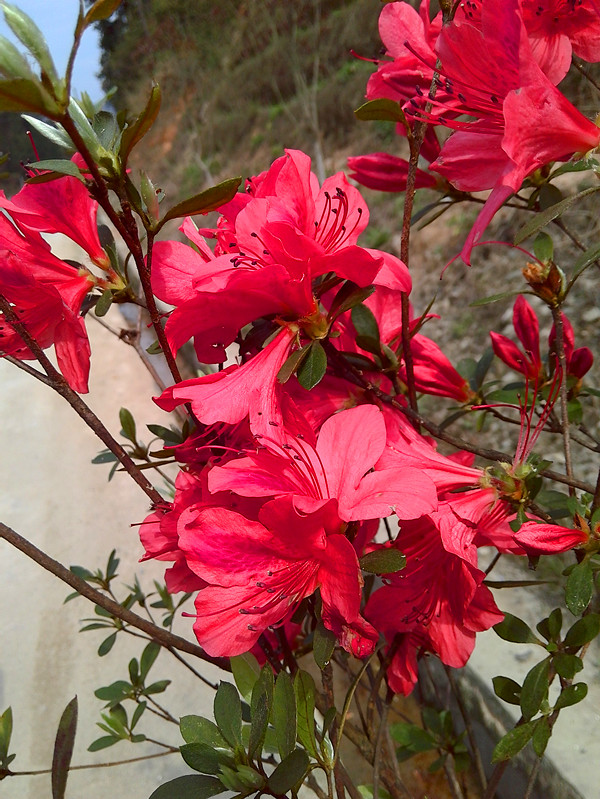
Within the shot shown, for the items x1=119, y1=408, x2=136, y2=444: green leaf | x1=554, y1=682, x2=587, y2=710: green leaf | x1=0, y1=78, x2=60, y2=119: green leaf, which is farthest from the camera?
x1=119, y1=408, x2=136, y2=444: green leaf

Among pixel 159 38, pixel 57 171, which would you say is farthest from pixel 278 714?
pixel 159 38

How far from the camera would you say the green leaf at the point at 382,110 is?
42 cm

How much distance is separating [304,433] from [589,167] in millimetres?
260

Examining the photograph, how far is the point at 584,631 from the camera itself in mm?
471

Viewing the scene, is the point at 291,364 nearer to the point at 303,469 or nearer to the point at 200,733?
the point at 303,469

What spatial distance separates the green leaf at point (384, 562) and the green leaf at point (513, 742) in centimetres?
23

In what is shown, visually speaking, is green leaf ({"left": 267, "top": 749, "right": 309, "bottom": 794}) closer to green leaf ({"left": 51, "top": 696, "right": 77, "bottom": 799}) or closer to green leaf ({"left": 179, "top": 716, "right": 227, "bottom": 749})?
green leaf ({"left": 179, "top": 716, "right": 227, "bottom": 749})

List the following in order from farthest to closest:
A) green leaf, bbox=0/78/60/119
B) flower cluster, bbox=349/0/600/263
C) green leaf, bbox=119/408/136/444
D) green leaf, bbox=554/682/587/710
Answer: green leaf, bbox=119/408/136/444
green leaf, bbox=554/682/587/710
flower cluster, bbox=349/0/600/263
green leaf, bbox=0/78/60/119

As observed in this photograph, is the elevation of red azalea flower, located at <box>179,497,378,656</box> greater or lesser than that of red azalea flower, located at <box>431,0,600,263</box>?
lesser

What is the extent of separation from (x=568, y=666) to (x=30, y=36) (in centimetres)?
54

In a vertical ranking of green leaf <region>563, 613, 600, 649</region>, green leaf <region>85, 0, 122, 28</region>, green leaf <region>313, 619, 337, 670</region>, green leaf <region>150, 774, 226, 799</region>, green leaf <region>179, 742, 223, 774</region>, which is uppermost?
green leaf <region>85, 0, 122, 28</region>

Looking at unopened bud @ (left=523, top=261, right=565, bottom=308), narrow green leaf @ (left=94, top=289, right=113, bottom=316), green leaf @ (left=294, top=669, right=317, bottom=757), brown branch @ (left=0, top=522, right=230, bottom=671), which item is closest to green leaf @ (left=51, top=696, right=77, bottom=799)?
brown branch @ (left=0, top=522, right=230, bottom=671)

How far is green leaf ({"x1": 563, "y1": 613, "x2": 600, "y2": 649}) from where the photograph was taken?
0.46m

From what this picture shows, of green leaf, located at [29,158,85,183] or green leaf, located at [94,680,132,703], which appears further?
green leaf, located at [94,680,132,703]
